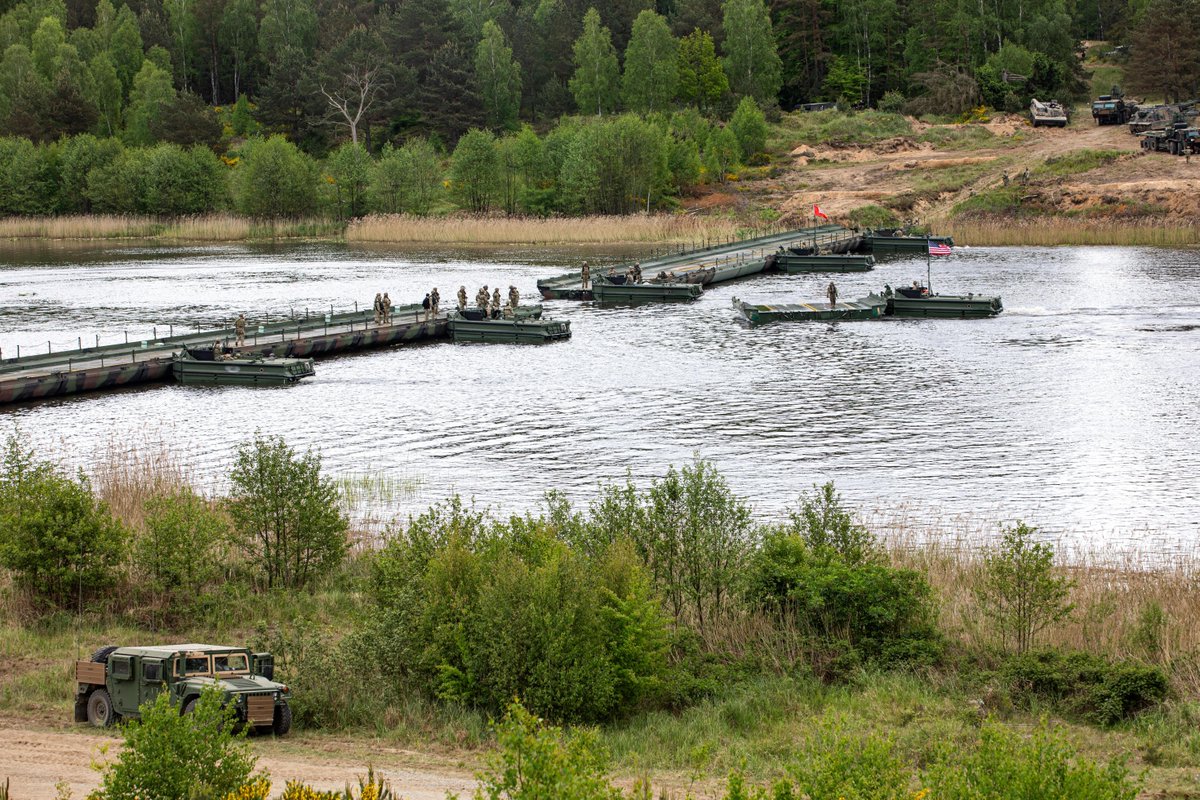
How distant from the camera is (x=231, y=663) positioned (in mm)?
21953

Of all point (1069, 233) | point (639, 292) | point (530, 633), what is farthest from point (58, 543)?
point (1069, 233)

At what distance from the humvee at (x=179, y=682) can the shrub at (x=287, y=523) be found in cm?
747

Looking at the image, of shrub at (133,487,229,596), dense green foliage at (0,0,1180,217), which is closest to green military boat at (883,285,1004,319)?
shrub at (133,487,229,596)

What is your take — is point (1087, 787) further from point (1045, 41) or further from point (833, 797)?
point (1045, 41)

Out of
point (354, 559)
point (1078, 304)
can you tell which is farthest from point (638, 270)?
point (354, 559)

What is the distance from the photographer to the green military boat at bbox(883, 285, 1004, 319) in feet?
243

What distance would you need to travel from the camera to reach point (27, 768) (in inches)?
753

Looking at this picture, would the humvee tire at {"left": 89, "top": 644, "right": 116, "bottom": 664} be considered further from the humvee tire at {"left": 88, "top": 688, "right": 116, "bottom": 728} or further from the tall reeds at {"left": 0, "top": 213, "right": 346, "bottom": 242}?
the tall reeds at {"left": 0, "top": 213, "right": 346, "bottom": 242}

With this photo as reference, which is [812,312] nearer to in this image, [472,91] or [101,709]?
[101,709]

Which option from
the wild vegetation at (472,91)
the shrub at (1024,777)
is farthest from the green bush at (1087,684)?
the wild vegetation at (472,91)

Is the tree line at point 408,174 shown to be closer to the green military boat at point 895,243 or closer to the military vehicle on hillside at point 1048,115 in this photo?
the military vehicle on hillside at point 1048,115

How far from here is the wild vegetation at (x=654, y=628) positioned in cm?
2089

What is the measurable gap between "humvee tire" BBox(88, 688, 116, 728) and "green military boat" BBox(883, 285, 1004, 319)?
59234 millimetres

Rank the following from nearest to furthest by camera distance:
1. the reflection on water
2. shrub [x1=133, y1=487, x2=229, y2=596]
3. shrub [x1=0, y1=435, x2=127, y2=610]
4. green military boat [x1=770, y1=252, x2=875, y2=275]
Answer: shrub [x1=0, y1=435, x2=127, y2=610] → shrub [x1=133, y1=487, x2=229, y2=596] → the reflection on water → green military boat [x1=770, y1=252, x2=875, y2=275]
